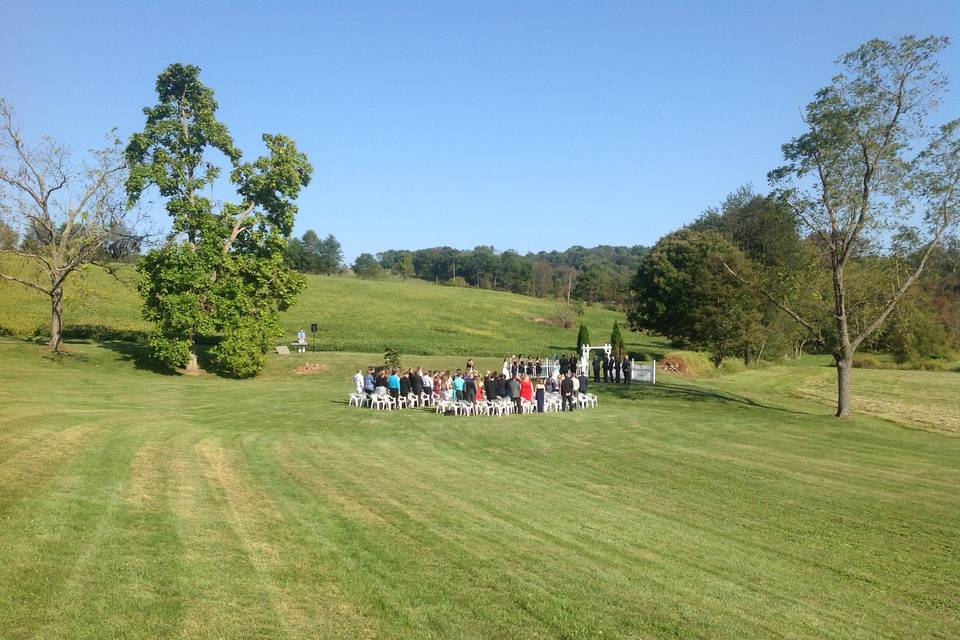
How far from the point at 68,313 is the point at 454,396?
40092mm

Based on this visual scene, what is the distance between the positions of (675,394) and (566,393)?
908cm

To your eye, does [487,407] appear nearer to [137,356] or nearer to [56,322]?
[137,356]

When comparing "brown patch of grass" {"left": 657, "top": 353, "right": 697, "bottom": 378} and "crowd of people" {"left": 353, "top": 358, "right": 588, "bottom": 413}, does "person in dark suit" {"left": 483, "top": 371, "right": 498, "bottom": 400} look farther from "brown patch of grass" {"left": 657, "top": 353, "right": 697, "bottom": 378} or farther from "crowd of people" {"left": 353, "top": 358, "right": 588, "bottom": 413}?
"brown patch of grass" {"left": 657, "top": 353, "right": 697, "bottom": 378}

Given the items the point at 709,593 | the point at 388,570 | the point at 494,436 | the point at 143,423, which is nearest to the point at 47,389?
the point at 143,423

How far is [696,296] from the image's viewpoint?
177ft

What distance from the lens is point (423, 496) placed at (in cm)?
1233

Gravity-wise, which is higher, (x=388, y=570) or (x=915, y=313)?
(x=915, y=313)

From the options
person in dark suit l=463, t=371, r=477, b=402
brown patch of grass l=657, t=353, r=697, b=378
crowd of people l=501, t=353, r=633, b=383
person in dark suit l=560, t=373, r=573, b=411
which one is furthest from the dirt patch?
brown patch of grass l=657, t=353, r=697, b=378

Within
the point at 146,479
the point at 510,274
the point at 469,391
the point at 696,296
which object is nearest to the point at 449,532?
the point at 146,479

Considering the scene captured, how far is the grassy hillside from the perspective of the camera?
49906 millimetres

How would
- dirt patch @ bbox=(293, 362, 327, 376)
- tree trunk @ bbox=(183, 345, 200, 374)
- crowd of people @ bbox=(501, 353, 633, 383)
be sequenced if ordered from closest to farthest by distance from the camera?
crowd of people @ bbox=(501, 353, 633, 383) → tree trunk @ bbox=(183, 345, 200, 374) → dirt patch @ bbox=(293, 362, 327, 376)

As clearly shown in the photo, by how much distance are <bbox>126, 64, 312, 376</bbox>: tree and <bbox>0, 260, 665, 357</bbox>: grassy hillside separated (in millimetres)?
5133

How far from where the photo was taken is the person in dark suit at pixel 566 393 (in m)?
27.1

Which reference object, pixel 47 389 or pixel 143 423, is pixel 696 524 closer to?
pixel 143 423
